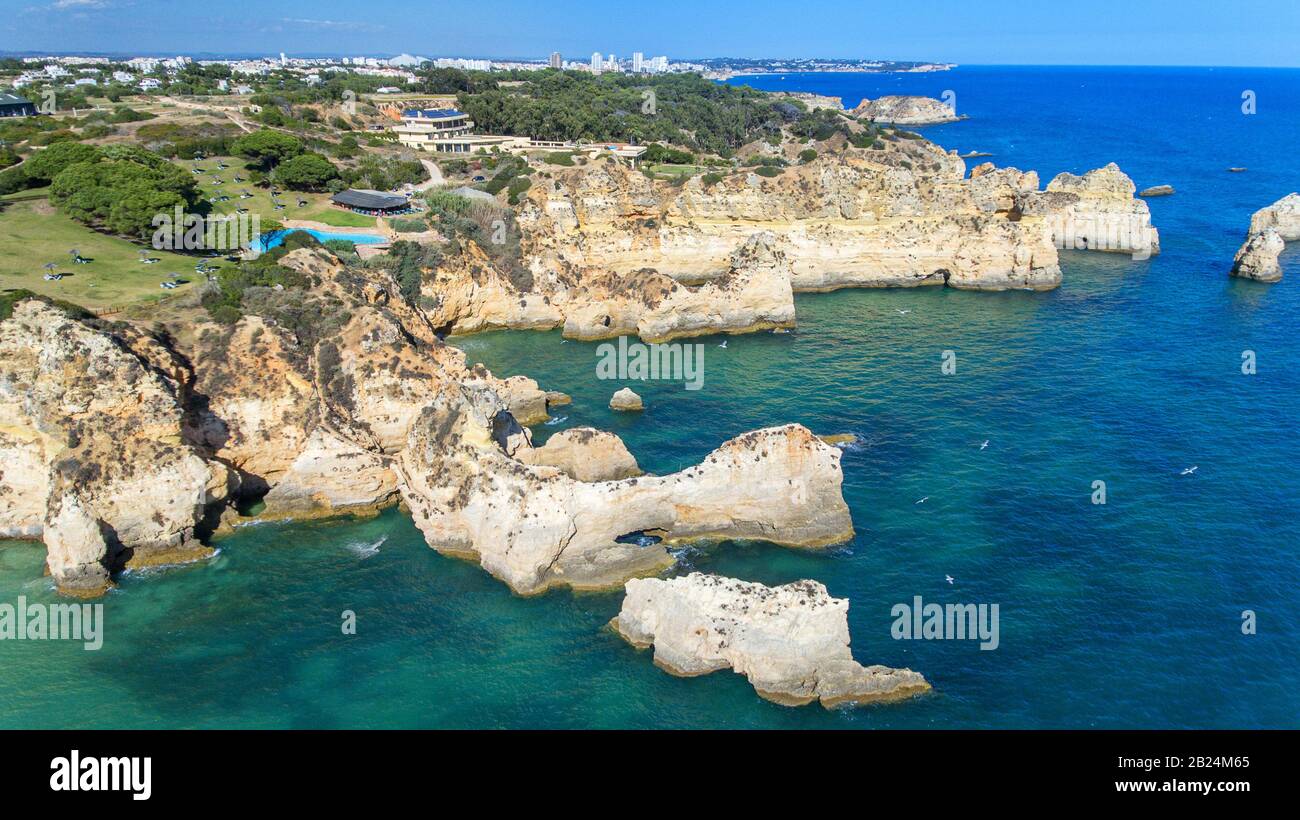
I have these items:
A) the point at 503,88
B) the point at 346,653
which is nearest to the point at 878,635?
the point at 346,653

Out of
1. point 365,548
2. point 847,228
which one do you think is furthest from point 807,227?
point 365,548

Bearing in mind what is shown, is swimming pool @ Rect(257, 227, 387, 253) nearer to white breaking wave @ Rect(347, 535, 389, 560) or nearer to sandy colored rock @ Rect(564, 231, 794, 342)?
sandy colored rock @ Rect(564, 231, 794, 342)

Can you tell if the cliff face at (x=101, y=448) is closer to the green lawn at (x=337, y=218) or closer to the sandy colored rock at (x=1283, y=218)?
the green lawn at (x=337, y=218)

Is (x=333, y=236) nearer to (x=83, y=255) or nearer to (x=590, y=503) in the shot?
(x=83, y=255)

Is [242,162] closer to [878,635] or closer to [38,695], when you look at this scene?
[38,695]

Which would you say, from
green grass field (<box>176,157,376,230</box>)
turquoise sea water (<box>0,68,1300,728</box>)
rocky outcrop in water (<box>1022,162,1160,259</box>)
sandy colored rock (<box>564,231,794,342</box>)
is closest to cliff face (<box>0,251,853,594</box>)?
turquoise sea water (<box>0,68,1300,728</box>)
